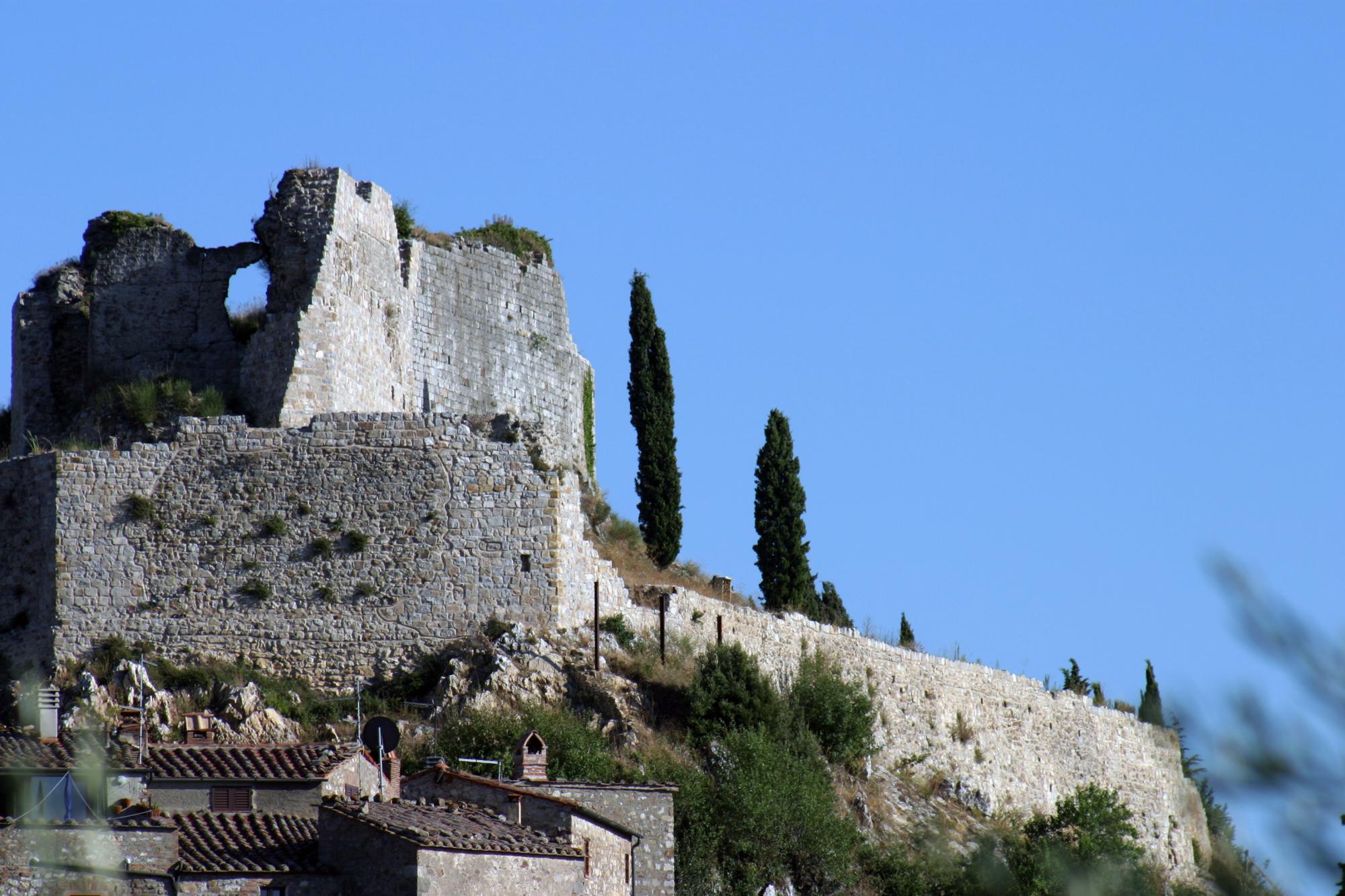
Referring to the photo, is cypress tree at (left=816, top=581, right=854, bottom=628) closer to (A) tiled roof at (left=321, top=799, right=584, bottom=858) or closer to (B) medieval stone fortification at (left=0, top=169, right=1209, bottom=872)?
(B) medieval stone fortification at (left=0, top=169, right=1209, bottom=872)

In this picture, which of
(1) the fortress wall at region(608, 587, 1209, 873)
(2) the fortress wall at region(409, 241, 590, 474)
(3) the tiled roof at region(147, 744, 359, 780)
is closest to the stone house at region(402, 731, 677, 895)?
(3) the tiled roof at region(147, 744, 359, 780)

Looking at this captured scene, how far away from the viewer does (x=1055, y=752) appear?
46.2m

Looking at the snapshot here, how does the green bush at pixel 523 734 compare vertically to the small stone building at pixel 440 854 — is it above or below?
above

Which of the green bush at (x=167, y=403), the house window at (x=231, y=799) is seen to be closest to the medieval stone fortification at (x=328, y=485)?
the green bush at (x=167, y=403)

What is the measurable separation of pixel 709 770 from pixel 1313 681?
88.5 ft

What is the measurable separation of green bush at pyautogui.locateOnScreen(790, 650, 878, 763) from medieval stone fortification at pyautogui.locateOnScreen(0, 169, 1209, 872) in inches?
41.0

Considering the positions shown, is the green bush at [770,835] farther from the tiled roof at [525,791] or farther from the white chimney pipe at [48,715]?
the white chimney pipe at [48,715]

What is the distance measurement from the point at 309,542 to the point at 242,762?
7235mm

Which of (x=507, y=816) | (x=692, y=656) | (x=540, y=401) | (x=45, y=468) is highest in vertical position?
(x=540, y=401)

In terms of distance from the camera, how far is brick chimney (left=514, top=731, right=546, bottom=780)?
28.8 metres

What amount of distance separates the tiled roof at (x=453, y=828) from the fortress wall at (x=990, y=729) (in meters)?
9.51

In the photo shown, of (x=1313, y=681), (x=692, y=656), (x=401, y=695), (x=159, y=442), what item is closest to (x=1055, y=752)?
(x=692, y=656)

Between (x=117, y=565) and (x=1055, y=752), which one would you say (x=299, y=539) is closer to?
(x=117, y=565)

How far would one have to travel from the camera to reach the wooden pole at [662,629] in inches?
1385
